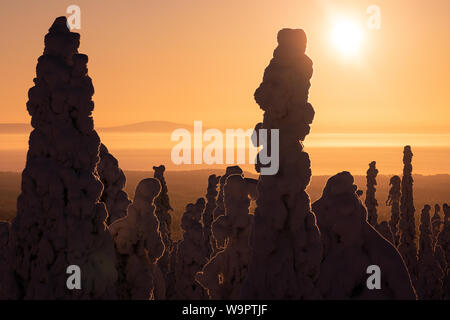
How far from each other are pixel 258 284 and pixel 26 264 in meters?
7.33

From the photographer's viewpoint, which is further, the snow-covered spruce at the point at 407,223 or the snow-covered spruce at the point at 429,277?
the snow-covered spruce at the point at 407,223

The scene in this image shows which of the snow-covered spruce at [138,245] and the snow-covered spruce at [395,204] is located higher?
the snow-covered spruce at [395,204]

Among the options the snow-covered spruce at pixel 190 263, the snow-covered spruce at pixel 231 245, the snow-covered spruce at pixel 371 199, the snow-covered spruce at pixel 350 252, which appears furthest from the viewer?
the snow-covered spruce at pixel 371 199

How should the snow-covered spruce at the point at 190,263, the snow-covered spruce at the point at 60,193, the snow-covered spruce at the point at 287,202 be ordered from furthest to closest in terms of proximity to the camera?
the snow-covered spruce at the point at 190,263, the snow-covered spruce at the point at 60,193, the snow-covered spruce at the point at 287,202

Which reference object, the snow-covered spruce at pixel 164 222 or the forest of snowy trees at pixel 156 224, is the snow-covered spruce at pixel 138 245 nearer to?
the forest of snowy trees at pixel 156 224

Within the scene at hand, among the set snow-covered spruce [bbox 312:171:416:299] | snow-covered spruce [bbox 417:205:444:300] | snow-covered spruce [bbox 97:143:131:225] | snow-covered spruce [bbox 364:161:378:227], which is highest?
snow-covered spruce [bbox 364:161:378:227]

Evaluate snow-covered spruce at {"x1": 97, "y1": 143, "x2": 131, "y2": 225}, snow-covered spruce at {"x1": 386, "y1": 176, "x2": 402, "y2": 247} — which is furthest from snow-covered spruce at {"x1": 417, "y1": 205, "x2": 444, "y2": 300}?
snow-covered spruce at {"x1": 97, "y1": 143, "x2": 131, "y2": 225}

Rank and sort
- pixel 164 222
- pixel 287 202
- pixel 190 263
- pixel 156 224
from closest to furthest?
pixel 287 202 → pixel 156 224 → pixel 190 263 → pixel 164 222

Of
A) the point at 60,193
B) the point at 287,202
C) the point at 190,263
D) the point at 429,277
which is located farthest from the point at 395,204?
the point at 60,193

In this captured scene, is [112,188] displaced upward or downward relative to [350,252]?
upward

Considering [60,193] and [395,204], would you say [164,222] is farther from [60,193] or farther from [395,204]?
[60,193]

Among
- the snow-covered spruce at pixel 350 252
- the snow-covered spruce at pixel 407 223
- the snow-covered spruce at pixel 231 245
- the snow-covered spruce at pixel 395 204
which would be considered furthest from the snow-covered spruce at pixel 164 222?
the snow-covered spruce at pixel 395 204

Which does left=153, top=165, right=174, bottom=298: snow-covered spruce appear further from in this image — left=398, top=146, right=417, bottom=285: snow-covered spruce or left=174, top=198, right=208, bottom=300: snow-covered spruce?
left=398, top=146, right=417, bottom=285: snow-covered spruce

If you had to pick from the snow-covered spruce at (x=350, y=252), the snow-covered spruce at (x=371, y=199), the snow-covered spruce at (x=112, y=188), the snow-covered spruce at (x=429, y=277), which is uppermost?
the snow-covered spruce at (x=371, y=199)
